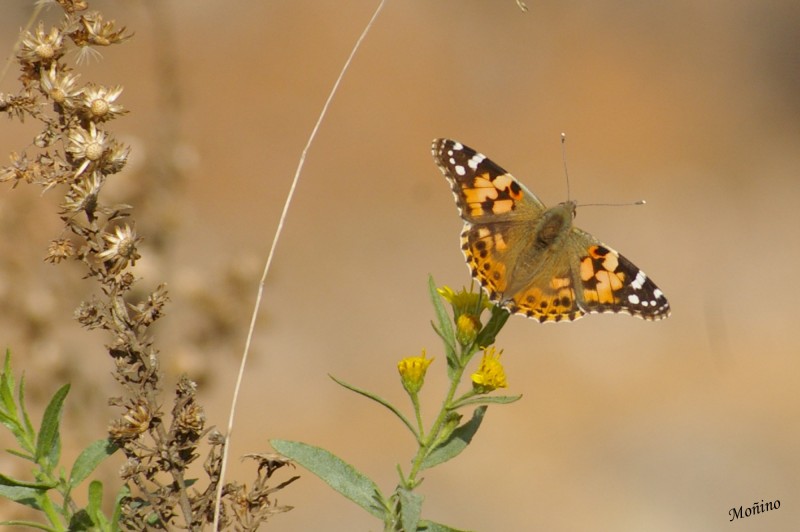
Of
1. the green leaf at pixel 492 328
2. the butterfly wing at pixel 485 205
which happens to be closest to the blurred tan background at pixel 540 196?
the butterfly wing at pixel 485 205

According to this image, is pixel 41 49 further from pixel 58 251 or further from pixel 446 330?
pixel 446 330

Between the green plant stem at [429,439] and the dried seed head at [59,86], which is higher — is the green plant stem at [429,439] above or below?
below

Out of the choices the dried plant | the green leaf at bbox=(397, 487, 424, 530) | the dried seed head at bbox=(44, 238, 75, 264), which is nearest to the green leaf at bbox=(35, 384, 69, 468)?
the dried plant

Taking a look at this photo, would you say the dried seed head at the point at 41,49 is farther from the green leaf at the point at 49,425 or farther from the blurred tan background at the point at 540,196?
the blurred tan background at the point at 540,196

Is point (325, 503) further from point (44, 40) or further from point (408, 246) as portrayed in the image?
point (44, 40)

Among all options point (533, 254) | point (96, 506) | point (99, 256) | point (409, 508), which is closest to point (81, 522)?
point (96, 506)

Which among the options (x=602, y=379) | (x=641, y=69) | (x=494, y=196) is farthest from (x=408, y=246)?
(x=494, y=196)

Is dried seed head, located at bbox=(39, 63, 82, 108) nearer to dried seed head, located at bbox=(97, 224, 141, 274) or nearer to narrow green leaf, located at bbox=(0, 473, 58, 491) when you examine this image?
dried seed head, located at bbox=(97, 224, 141, 274)
